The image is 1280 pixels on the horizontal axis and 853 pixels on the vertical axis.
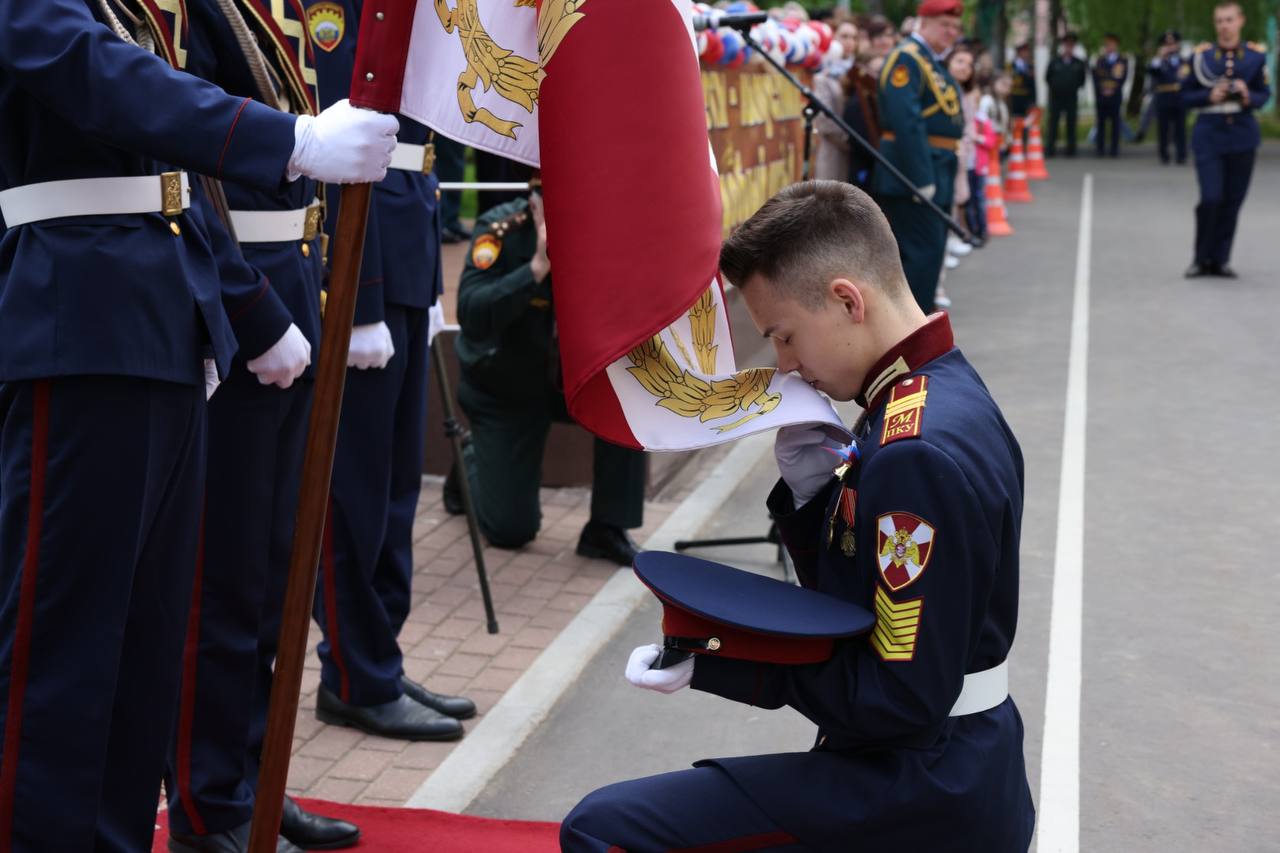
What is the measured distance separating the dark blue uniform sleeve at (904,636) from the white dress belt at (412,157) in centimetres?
227

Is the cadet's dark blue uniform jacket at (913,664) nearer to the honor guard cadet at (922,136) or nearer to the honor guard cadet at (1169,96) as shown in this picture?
the honor guard cadet at (922,136)

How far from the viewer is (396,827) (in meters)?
3.80

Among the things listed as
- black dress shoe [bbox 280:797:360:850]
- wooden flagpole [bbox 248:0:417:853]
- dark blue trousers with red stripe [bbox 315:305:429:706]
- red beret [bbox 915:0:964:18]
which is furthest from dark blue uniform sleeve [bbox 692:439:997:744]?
red beret [bbox 915:0:964:18]

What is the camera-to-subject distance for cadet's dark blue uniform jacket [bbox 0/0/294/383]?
2.65 meters

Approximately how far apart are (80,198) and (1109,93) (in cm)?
3000

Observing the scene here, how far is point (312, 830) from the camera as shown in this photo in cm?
365

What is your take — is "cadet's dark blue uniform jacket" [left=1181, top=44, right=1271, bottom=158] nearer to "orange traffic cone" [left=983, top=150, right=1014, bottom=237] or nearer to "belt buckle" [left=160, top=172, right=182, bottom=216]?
"orange traffic cone" [left=983, top=150, right=1014, bottom=237]

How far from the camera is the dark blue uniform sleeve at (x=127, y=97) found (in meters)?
2.64

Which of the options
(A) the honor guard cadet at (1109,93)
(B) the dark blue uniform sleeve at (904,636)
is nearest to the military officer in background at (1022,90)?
(A) the honor guard cadet at (1109,93)

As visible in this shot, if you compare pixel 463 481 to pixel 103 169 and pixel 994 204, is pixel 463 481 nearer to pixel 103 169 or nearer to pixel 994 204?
pixel 103 169

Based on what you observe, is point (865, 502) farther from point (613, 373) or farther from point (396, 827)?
point (396, 827)

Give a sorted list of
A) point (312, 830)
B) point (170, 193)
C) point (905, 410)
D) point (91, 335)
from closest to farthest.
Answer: point (905, 410) → point (91, 335) → point (170, 193) → point (312, 830)

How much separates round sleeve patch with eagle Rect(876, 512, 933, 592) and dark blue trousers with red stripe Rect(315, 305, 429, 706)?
2.13 m

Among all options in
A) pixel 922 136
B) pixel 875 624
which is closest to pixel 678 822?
pixel 875 624
